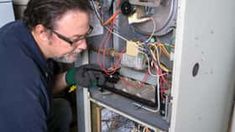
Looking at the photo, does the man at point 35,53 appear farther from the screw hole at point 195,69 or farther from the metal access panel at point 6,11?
the screw hole at point 195,69

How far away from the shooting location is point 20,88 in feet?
3.38

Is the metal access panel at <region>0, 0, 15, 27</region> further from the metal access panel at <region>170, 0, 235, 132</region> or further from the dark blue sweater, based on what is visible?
the metal access panel at <region>170, 0, 235, 132</region>

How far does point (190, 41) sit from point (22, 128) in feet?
2.29

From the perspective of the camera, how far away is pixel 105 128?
170cm

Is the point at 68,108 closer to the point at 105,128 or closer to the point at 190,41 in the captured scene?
the point at 105,128

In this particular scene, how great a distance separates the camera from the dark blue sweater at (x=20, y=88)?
103 cm

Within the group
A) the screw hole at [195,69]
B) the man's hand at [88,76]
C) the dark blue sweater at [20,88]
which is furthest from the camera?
the man's hand at [88,76]

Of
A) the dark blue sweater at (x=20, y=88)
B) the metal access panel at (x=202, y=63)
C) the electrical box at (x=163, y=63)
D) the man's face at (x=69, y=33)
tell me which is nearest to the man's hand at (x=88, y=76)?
the electrical box at (x=163, y=63)

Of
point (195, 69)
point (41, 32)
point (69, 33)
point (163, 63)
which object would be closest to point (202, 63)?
point (195, 69)

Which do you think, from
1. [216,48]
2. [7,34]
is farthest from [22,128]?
[216,48]

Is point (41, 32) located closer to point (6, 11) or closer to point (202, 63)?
point (6, 11)

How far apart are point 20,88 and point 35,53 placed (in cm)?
19

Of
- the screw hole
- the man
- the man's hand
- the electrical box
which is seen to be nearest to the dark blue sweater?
the man

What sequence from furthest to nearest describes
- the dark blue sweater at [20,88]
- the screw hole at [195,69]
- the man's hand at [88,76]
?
the man's hand at [88,76], the screw hole at [195,69], the dark blue sweater at [20,88]
